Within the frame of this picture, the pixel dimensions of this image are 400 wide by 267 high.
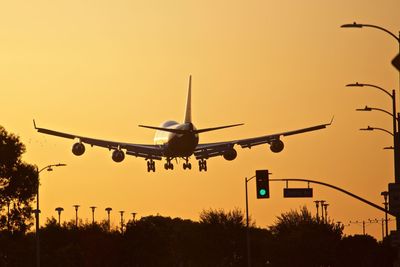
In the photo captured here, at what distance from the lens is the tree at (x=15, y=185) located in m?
124

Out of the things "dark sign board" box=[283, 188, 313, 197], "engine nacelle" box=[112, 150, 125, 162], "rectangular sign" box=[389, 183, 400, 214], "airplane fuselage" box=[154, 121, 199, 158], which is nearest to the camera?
"rectangular sign" box=[389, 183, 400, 214]

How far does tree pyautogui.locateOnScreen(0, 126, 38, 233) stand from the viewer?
12438cm

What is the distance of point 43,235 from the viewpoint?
547ft

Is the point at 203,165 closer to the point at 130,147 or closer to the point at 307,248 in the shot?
the point at 130,147

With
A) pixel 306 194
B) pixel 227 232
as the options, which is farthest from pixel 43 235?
pixel 306 194

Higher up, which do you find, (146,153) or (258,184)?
(146,153)

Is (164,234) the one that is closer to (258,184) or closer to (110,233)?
(110,233)

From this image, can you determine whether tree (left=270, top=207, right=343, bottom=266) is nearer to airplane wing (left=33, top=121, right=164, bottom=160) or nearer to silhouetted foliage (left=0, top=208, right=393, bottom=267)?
silhouetted foliage (left=0, top=208, right=393, bottom=267)

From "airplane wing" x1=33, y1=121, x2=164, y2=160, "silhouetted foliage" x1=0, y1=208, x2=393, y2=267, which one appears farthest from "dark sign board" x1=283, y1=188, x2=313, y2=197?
"silhouetted foliage" x1=0, y1=208, x2=393, y2=267

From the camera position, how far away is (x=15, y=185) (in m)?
126

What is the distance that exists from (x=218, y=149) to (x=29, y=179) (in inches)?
630

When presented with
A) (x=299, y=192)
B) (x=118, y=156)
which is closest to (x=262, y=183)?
(x=299, y=192)

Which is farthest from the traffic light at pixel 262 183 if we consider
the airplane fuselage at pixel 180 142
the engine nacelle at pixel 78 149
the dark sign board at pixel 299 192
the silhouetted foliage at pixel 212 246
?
the silhouetted foliage at pixel 212 246

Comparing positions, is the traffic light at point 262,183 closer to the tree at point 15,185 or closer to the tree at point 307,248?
the tree at point 15,185
